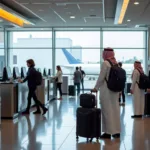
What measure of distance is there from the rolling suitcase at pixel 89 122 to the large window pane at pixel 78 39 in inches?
539

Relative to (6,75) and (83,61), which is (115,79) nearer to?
(6,75)

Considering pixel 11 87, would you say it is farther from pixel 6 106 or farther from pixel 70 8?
pixel 70 8

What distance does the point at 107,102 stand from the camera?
594cm

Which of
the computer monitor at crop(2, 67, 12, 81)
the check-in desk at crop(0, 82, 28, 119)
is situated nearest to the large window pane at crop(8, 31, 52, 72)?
the computer monitor at crop(2, 67, 12, 81)

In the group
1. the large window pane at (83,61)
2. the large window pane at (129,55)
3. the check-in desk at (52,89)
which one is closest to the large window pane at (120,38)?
the large window pane at (129,55)

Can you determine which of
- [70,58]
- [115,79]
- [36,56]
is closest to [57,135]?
[115,79]

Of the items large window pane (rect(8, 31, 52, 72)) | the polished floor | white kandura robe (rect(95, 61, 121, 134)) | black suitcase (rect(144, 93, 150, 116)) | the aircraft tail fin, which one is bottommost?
the polished floor

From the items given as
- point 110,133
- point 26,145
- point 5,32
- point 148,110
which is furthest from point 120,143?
point 5,32

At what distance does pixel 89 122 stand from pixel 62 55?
47.1ft

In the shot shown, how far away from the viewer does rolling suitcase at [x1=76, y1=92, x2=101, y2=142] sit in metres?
5.63

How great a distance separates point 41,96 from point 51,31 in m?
8.62

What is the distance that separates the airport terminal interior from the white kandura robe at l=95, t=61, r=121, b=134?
19 centimetres

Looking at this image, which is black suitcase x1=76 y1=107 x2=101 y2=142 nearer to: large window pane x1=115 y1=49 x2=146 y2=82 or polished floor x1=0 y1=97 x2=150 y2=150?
polished floor x1=0 y1=97 x2=150 y2=150

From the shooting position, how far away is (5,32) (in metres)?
19.5
